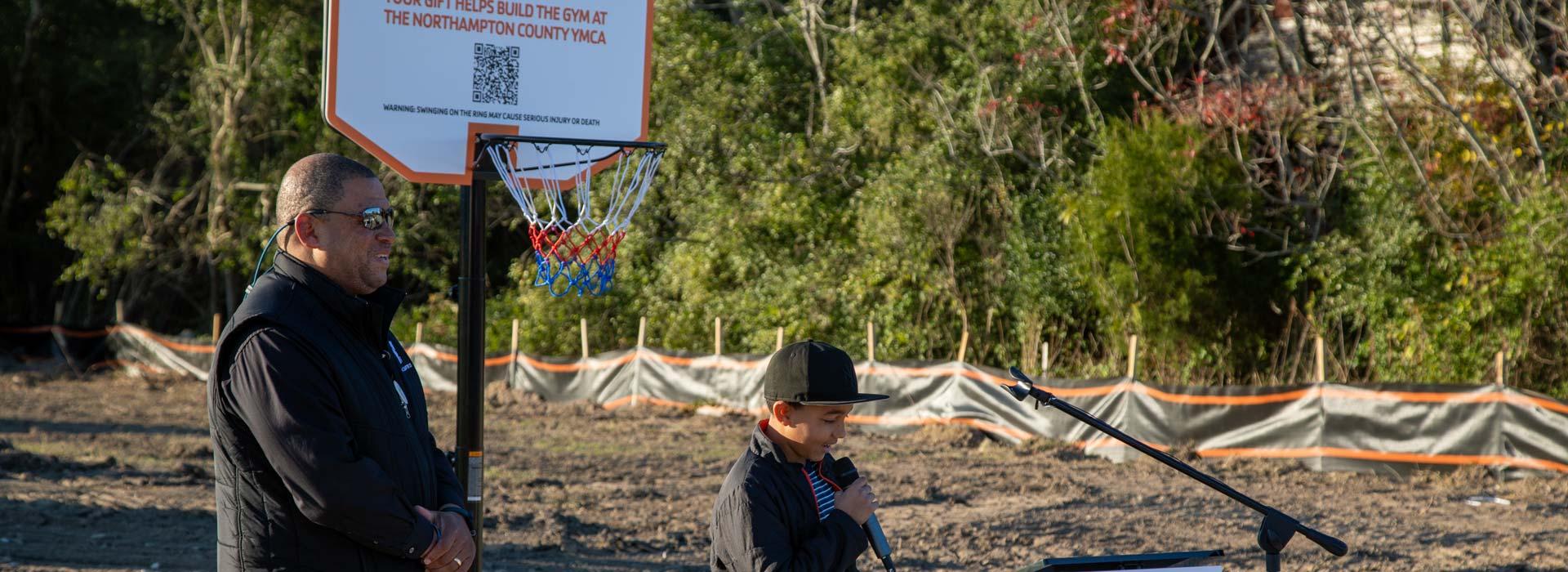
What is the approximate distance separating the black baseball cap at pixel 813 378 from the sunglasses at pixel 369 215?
1031mm

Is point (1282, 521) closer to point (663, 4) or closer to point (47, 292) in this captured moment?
point (663, 4)

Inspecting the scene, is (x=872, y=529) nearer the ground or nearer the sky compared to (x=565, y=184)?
nearer the ground

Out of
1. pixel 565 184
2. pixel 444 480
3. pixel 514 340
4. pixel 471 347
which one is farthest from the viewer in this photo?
pixel 514 340

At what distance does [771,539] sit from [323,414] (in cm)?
106

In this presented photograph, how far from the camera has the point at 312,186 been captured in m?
3.21

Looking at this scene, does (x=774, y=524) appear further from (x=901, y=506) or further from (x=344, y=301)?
(x=901, y=506)

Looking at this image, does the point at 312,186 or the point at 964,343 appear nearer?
the point at 312,186

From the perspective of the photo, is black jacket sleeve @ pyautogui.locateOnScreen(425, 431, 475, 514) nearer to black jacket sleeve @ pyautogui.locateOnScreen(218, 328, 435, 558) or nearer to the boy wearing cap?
black jacket sleeve @ pyautogui.locateOnScreen(218, 328, 435, 558)

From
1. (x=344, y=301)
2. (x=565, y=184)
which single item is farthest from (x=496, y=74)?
(x=344, y=301)

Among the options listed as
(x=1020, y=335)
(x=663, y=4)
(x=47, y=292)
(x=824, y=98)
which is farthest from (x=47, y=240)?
(x=1020, y=335)

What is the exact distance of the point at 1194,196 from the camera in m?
17.6

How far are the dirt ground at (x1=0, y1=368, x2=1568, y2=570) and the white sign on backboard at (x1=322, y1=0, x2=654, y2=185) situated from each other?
358 cm

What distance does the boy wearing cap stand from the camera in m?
3.15

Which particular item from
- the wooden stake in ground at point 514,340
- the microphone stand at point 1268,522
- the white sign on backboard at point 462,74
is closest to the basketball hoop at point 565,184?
the white sign on backboard at point 462,74
